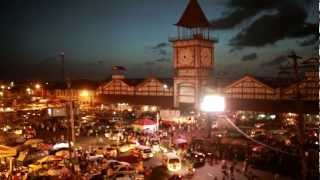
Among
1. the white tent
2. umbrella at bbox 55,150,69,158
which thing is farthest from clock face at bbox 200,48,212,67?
umbrella at bbox 55,150,69,158

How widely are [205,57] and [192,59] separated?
1.83 meters

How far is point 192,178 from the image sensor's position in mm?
24438

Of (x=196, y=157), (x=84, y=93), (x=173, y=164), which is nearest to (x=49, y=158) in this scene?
(x=173, y=164)

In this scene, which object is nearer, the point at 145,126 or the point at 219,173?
the point at 219,173

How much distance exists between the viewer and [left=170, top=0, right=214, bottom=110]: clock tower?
146ft

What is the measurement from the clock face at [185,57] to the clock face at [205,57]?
1.18m

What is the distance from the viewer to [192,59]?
1772 inches

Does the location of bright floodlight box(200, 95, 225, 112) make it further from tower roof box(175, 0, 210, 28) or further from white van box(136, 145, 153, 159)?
white van box(136, 145, 153, 159)

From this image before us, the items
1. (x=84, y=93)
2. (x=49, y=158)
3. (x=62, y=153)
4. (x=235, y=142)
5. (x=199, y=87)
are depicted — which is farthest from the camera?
(x=84, y=93)

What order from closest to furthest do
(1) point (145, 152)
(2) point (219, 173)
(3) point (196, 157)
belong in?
(2) point (219, 173) < (3) point (196, 157) < (1) point (145, 152)

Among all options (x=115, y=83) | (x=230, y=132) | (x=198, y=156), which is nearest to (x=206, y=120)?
(x=230, y=132)

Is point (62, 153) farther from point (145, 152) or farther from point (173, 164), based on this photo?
point (173, 164)

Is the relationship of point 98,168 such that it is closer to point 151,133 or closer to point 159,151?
point 159,151

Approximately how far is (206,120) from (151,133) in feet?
21.7
